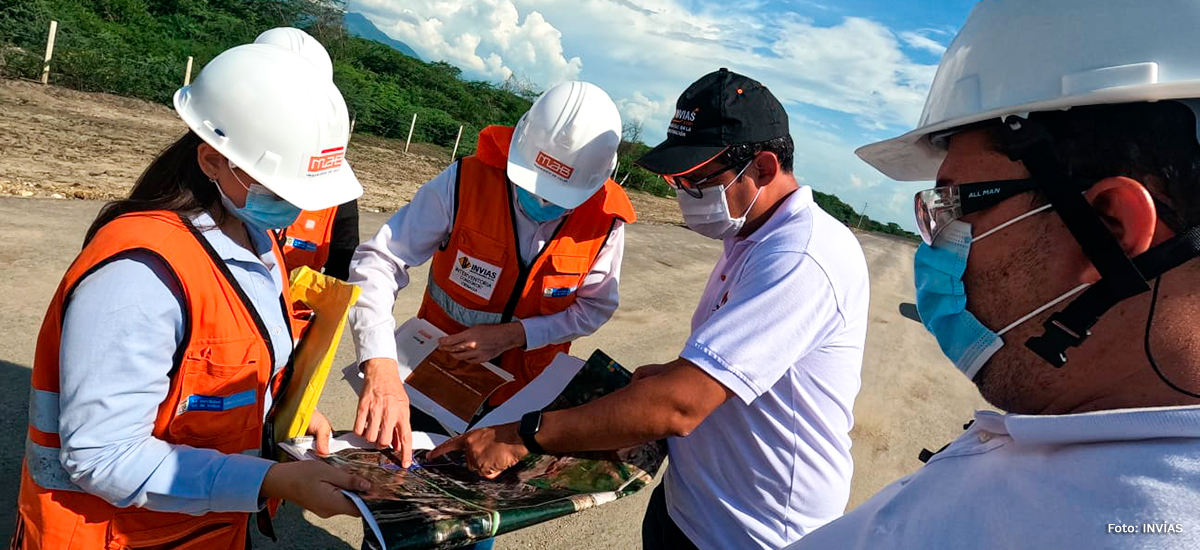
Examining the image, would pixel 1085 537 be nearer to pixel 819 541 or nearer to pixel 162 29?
pixel 819 541

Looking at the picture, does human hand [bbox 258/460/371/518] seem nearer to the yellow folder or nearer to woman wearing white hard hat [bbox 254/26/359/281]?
the yellow folder

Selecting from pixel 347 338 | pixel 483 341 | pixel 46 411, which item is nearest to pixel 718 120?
pixel 483 341

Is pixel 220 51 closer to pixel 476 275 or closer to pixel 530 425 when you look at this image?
pixel 476 275

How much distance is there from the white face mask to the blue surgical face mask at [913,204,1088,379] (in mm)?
809

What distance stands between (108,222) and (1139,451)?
1982 millimetres

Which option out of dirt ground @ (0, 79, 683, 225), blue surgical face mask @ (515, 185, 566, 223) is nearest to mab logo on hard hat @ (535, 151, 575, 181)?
blue surgical face mask @ (515, 185, 566, 223)

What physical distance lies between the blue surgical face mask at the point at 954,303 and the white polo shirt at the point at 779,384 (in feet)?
0.97

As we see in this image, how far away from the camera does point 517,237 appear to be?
2.66 m

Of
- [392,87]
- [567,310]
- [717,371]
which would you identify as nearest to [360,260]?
[567,310]

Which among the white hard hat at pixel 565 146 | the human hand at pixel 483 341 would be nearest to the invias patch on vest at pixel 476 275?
the human hand at pixel 483 341

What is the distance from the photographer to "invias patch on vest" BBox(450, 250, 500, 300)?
265 centimetres

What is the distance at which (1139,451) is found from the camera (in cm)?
79

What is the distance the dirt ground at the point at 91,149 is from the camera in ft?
26.7

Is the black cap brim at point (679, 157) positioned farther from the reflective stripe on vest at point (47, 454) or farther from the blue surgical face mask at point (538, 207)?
the reflective stripe on vest at point (47, 454)
